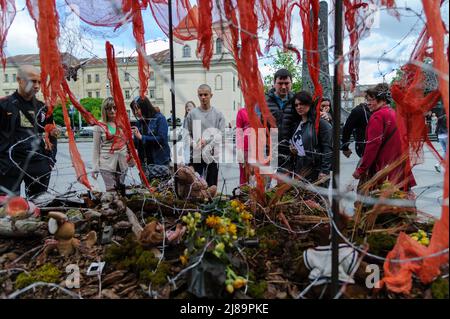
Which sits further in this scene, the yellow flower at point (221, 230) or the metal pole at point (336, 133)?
the yellow flower at point (221, 230)

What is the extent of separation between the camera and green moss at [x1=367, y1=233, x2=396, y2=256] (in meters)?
1.59

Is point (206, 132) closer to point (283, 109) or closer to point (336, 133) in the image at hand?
point (283, 109)

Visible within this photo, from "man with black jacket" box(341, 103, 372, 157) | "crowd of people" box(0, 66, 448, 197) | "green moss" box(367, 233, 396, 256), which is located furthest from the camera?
"man with black jacket" box(341, 103, 372, 157)

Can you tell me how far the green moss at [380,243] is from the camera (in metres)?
1.59

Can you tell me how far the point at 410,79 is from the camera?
1999 mm

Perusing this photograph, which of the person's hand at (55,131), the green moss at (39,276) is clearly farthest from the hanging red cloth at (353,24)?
the person's hand at (55,131)

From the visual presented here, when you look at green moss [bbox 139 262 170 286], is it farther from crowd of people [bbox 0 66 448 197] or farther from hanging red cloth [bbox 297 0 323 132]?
hanging red cloth [bbox 297 0 323 132]

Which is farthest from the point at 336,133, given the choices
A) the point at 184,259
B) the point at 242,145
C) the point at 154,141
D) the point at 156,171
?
the point at 154,141

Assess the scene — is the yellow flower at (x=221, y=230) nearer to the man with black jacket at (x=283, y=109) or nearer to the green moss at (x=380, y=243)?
the green moss at (x=380, y=243)

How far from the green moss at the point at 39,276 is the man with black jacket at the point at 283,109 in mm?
2046

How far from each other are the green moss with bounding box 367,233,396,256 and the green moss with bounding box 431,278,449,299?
0.90ft

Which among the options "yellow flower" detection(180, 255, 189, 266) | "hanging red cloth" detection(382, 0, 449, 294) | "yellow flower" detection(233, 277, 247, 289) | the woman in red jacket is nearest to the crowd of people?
the woman in red jacket

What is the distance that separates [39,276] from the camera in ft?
5.04

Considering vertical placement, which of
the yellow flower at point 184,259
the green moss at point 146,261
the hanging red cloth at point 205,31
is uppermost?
the hanging red cloth at point 205,31
